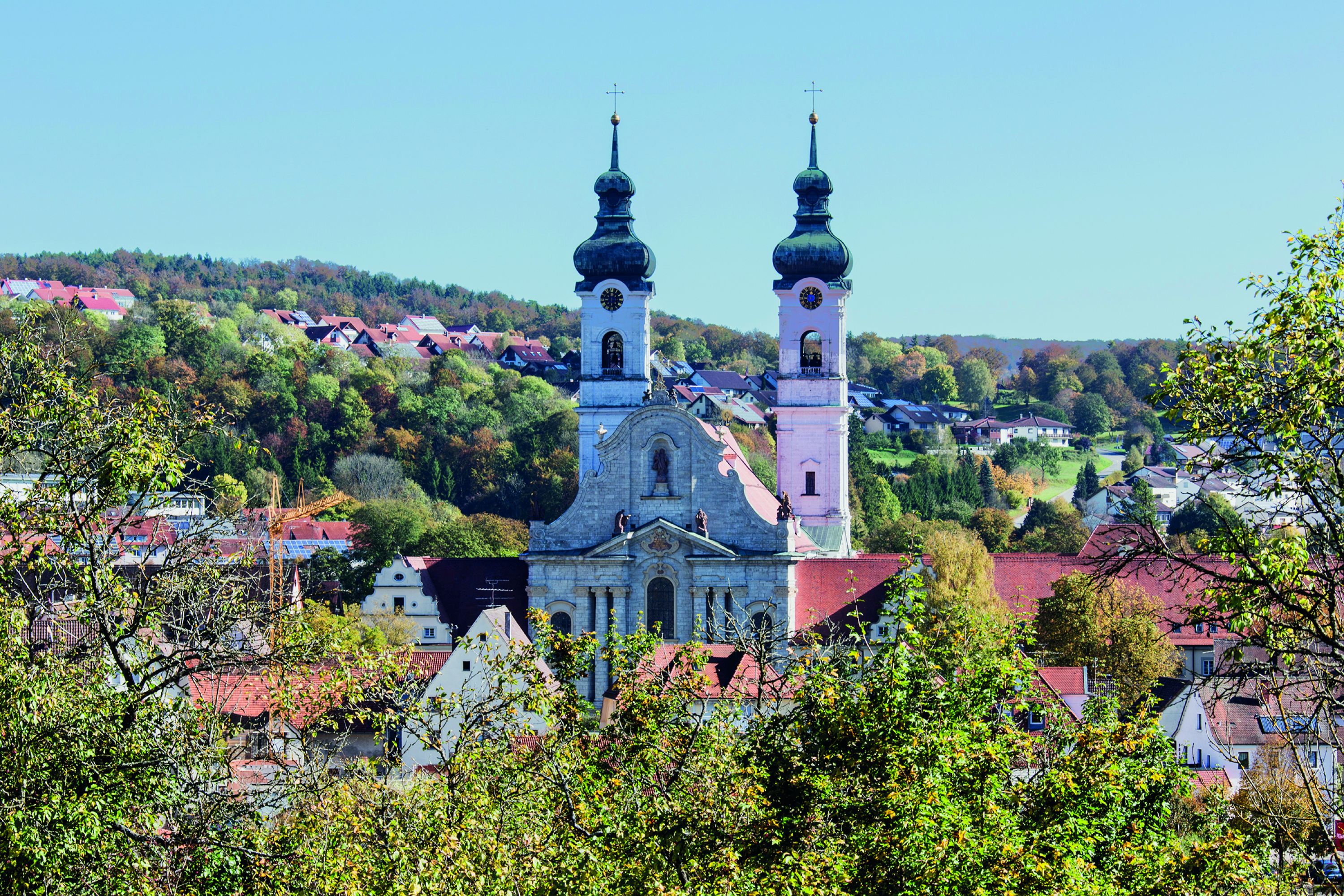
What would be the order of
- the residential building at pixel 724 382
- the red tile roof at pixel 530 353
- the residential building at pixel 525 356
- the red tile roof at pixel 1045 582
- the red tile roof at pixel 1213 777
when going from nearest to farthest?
the red tile roof at pixel 1213 777 < the red tile roof at pixel 1045 582 < the residential building at pixel 724 382 < the residential building at pixel 525 356 < the red tile roof at pixel 530 353

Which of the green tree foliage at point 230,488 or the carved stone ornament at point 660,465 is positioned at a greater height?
the green tree foliage at point 230,488

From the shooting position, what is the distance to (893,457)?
5527 inches

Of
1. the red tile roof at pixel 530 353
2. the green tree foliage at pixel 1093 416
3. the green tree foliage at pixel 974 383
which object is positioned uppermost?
the red tile roof at pixel 530 353

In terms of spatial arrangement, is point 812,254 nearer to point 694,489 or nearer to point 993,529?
point 694,489

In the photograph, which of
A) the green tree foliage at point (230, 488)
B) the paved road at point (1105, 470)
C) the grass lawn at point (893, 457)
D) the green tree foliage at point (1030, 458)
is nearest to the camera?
the green tree foliage at point (230, 488)

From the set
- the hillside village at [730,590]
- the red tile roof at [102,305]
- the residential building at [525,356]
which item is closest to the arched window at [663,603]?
the hillside village at [730,590]

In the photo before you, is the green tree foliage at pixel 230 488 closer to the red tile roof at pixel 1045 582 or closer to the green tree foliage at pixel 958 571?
the green tree foliage at pixel 958 571

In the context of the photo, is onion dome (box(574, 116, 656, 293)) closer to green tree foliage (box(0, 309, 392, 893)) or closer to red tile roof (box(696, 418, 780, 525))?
red tile roof (box(696, 418, 780, 525))

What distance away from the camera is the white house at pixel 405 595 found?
60.3 meters

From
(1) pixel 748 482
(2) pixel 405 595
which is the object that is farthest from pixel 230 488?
(1) pixel 748 482

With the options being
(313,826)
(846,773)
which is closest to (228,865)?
(313,826)

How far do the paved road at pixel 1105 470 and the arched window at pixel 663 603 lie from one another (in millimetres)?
60863

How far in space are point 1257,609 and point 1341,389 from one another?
1.92m

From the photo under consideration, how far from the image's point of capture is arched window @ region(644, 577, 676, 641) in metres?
54.8
